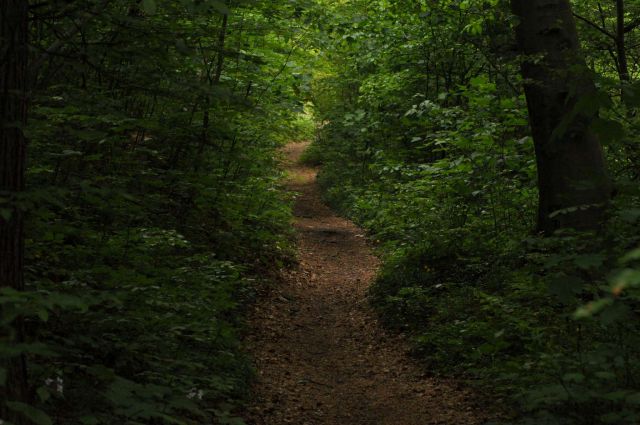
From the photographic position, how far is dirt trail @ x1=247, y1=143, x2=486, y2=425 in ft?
18.2

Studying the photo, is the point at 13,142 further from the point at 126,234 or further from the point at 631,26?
the point at 631,26

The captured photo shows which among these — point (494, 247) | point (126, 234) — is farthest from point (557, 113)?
point (126, 234)

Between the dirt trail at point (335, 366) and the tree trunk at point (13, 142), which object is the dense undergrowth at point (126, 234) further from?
the dirt trail at point (335, 366)

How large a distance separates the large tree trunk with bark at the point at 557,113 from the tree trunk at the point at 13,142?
4911 mm

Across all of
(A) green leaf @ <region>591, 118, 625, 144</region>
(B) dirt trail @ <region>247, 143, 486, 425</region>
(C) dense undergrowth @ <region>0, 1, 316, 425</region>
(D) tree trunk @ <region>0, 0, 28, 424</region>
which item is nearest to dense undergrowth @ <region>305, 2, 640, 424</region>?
(A) green leaf @ <region>591, 118, 625, 144</region>

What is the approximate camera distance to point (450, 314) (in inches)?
281

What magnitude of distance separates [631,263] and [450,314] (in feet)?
12.5

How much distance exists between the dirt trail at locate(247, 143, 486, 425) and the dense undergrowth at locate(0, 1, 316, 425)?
50cm

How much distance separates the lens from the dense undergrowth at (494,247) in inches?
143

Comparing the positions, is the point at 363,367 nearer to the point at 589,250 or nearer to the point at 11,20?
the point at 589,250

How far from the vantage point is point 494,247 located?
7852 mm

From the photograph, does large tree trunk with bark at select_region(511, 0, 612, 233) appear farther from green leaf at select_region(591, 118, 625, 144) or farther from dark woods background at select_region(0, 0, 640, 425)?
green leaf at select_region(591, 118, 625, 144)

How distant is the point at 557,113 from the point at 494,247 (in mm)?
2337

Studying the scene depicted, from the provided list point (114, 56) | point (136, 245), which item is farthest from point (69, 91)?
point (114, 56)
